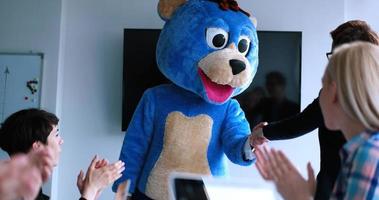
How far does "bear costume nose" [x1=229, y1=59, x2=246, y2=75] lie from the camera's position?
59.8 inches

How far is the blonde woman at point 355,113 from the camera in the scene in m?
0.77

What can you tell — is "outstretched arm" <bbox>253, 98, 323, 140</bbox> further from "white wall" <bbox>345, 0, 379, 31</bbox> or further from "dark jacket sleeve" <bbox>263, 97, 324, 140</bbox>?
"white wall" <bbox>345, 0, 379, 31</bbox>

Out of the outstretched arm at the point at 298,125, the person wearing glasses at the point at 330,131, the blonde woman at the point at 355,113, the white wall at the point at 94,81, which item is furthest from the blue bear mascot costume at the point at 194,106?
the white wall at the point at 94,81

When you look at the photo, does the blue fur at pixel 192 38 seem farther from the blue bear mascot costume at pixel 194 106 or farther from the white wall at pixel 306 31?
the white wall at pixel 306 31

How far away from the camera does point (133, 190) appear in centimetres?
164

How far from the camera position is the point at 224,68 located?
4.92 ft

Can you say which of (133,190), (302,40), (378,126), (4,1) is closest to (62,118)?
(4,1)

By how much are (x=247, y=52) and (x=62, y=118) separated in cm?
145

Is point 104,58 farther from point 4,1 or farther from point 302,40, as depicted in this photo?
point 302,40

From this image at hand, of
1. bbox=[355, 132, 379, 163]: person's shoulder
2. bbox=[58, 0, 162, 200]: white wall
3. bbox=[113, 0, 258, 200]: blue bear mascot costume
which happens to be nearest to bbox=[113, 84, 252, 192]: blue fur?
bbox=[113, 0, 258, 200]: blue bear mascot costume

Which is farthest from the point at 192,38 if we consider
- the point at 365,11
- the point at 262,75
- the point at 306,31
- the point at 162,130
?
the point at 365,11

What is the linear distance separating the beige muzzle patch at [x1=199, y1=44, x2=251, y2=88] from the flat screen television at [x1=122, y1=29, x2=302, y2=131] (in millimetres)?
954

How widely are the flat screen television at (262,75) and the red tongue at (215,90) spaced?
3.06ft

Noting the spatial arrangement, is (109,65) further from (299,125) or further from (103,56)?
(299,125)
